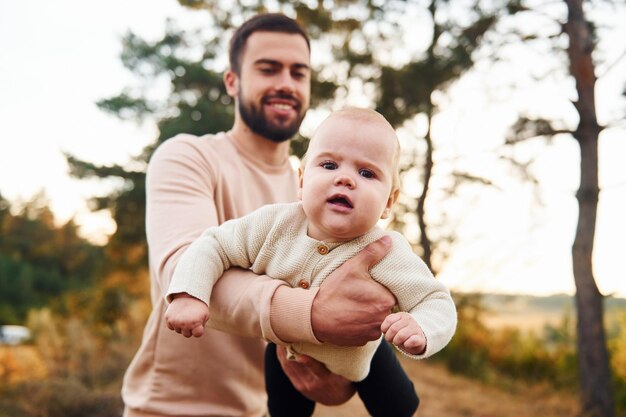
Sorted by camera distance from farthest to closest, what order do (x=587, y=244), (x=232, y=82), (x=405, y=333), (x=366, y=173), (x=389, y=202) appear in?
(x=587, y=244)
(x=232, y=82)
(x=389, y=202)
(x=366, y=173)
(x=405, y=333)

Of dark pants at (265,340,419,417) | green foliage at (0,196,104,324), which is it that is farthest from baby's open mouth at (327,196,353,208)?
green foliage at (0,196,104,324)

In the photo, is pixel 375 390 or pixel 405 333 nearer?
pixel 405 333

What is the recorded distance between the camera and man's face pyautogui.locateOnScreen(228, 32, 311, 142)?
2.47 m

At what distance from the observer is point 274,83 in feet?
8.18

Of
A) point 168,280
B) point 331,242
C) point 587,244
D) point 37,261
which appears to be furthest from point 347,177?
point 37,261

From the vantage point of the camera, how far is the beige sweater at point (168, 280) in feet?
6.43

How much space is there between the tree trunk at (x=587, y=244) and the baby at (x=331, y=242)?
732 cm

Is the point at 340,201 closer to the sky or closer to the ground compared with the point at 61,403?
closer to the sky

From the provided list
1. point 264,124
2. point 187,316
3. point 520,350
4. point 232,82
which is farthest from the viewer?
point 520,350

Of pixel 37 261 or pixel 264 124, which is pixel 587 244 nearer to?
pixel 264 124

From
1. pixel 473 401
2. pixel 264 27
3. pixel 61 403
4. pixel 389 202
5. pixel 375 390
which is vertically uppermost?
pixel 264 27

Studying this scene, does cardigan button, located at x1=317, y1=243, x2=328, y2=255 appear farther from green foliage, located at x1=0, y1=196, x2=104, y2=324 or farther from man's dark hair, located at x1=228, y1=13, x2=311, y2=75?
green foliage, located at x1=0, y1=196, x2=104, y2=324

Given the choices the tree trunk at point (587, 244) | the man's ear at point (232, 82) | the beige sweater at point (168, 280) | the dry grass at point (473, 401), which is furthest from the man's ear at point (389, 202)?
the tree trunk at point (587, 244)

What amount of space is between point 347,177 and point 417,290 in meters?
0.37
